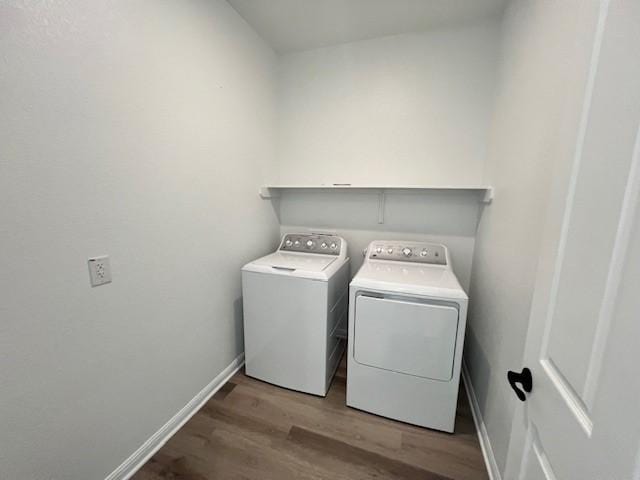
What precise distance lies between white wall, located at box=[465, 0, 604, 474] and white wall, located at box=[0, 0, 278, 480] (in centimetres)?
158

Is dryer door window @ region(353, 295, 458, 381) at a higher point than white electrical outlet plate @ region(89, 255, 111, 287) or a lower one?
lower

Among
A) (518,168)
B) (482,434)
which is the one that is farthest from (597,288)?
(482,434)

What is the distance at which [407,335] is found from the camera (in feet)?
4.75

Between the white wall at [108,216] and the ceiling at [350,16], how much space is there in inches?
8.1

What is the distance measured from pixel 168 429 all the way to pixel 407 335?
4.88 feet

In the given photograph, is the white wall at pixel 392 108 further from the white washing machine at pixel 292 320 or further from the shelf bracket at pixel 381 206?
the white washing machine at pixel 292 320

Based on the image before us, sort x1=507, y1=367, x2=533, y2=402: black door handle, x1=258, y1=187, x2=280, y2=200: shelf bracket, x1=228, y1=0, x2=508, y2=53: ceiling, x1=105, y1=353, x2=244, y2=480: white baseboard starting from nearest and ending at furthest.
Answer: x1=507, y1=367, x2=533, y2=402: black door handle, x1=105, y1=353, x2=244, y2=480: white baseboard, x1=228, y1=0, x2=508, y2=53: ceiling, x1=258, y1=187, x2=280, y2=200: shelf bracket

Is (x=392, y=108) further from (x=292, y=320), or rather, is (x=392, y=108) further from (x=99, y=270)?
(x=99, y=270)

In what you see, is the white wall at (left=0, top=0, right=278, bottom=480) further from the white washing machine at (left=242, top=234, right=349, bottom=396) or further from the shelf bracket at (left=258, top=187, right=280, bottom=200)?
the shelf bracket at (left=258, top=187, right=280, bottom=200)

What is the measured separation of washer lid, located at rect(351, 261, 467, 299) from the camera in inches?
55.0

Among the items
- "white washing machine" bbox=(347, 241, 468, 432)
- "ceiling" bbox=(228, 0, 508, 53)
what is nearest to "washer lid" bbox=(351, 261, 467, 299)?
"white washing machine" bbox=(347, 241, 468, 432)

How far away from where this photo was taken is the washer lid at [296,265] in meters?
1.66

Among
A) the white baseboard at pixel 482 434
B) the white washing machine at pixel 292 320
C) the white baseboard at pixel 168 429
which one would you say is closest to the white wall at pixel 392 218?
the white washing machine at pixel 292 320

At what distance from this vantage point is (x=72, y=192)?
3.15 feet
